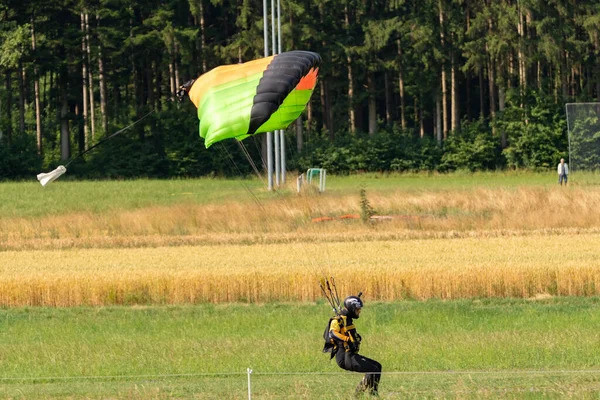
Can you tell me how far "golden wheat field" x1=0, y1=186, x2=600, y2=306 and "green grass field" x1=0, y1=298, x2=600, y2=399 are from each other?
73 cm

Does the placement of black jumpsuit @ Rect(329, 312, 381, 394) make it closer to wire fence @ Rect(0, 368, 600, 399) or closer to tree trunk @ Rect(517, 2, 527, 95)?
wire fence @ Rect(0, 368, 600, 399)

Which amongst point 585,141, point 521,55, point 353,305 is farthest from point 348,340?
point 521,55

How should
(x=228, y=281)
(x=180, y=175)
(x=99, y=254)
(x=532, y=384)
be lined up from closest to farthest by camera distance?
1. (x=532, y=384)
2. (x=228, y=281)
3. (x=99, y=254)
4. (x=180, y=175)

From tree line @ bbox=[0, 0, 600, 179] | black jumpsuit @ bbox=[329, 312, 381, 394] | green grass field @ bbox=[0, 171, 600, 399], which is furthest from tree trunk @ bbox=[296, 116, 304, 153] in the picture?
black jumpsuit @ bbox=[329, 312, 381, 394]

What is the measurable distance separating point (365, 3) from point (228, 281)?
4949 centimetres

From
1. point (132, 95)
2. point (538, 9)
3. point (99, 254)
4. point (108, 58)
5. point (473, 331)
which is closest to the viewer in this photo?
point (473, 331)

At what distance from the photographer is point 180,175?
221ft

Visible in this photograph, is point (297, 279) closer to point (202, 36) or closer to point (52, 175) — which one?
point (52, 175)

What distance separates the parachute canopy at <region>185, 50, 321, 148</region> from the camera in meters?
13.9

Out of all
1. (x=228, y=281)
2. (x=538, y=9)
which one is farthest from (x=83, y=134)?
(x=228, y=281)

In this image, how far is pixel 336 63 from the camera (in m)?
68.2

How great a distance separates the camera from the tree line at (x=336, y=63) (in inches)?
2515

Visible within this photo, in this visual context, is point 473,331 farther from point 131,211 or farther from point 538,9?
point 538,9

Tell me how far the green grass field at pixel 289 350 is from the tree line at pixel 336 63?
43.9 metres
